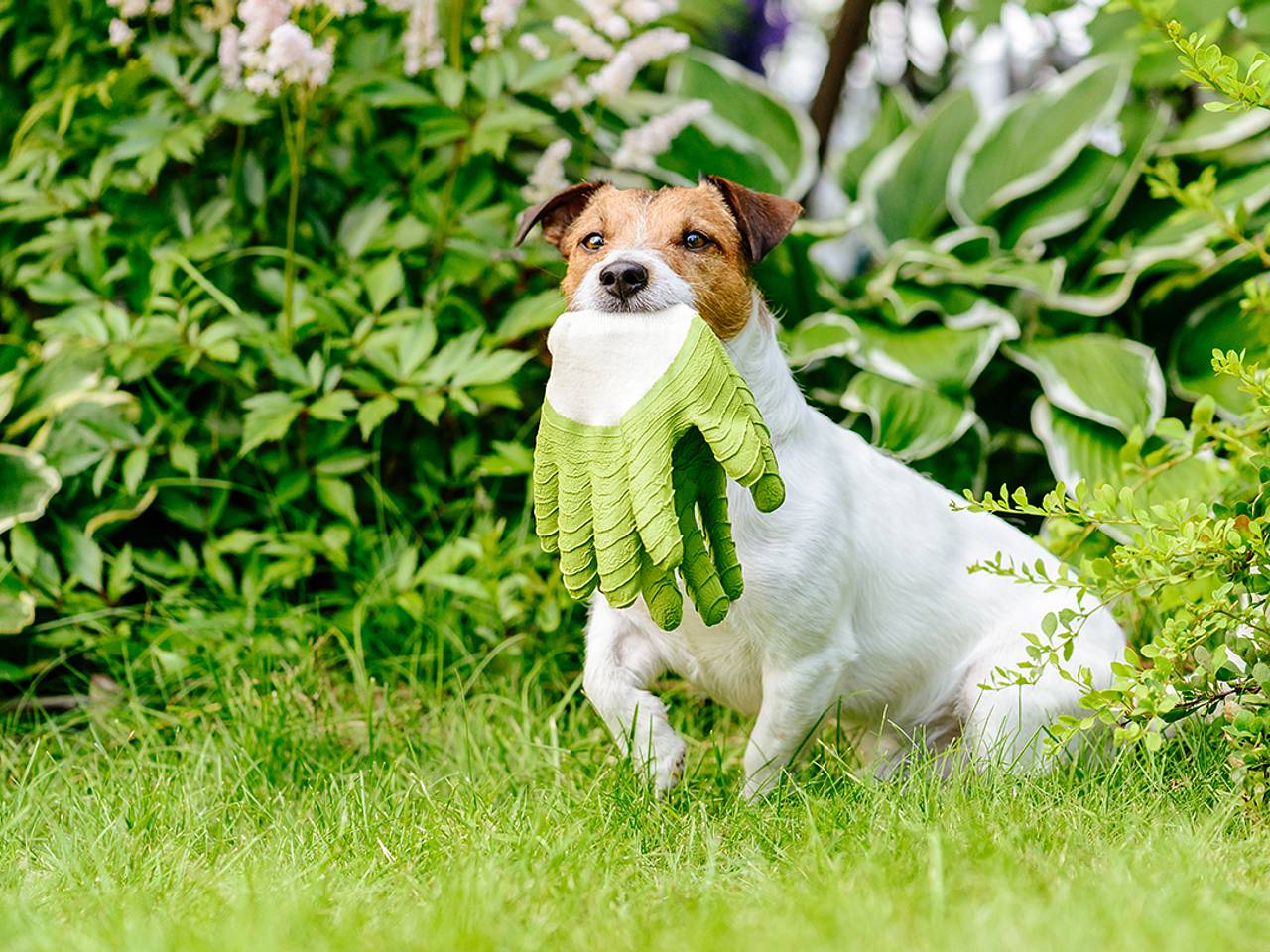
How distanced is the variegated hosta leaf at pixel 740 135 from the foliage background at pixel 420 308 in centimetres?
1

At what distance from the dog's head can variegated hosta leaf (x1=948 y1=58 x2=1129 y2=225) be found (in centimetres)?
208

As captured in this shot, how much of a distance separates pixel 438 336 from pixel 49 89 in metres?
1.52

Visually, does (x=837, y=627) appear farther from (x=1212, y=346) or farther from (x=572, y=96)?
(x=1212, y=346)

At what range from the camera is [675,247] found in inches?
116

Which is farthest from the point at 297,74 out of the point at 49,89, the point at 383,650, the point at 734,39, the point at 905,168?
the point at 734,39

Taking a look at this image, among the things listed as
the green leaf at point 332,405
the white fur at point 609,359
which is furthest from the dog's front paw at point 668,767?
the green leaf at point 332,405

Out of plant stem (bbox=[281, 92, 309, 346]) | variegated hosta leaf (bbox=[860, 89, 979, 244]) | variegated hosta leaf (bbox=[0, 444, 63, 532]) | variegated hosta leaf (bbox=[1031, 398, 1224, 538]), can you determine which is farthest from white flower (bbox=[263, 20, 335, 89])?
variegated hosta leaf (bbox=[1031, 398, 1224, 538])

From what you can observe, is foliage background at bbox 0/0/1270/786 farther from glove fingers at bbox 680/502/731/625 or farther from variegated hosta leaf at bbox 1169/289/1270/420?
glove fingers at bbox 680/502/731/625

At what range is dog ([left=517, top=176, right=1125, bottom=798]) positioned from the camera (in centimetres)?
294

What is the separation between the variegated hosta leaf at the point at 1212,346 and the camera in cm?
447

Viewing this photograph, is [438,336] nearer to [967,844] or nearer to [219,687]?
[219,687]

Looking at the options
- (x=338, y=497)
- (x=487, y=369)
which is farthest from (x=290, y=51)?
(x=338, y=497)

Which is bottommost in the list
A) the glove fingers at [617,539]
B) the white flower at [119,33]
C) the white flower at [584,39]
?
the glove fingers at [617,539]

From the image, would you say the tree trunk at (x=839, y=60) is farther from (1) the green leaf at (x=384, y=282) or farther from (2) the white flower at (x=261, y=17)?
(2) the white flower at (x=261, y=17)
